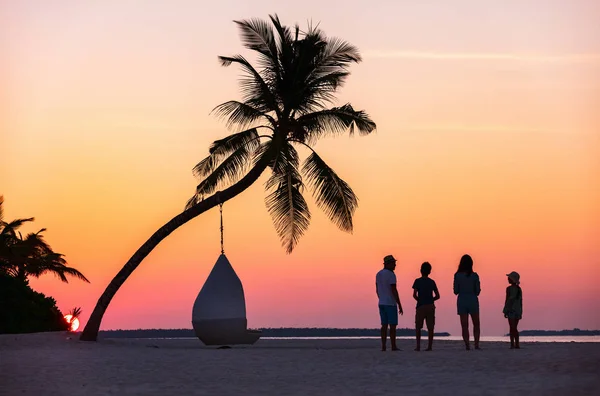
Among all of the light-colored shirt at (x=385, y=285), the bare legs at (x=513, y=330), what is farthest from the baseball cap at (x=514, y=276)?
the light-colored shirt at (x=385, y=285)

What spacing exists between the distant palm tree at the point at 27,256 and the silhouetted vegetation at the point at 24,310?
2.07ft

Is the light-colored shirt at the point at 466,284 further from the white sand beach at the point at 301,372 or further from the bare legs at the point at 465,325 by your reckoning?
the white sand beach at the point at 301,372

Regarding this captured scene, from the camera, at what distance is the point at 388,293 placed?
893 inches

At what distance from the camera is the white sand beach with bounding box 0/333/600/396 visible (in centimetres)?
1354

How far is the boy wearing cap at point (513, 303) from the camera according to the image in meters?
23.4

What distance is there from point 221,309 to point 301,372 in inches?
465

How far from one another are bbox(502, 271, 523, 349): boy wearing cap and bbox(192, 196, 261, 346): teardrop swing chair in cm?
829

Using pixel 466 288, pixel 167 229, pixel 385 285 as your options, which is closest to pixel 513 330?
pixel 466 288

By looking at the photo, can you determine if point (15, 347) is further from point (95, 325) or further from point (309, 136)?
point (309, 136)

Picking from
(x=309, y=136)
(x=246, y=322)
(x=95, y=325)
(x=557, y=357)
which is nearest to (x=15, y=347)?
(x=95, y=325)

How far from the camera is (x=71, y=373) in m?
16.3

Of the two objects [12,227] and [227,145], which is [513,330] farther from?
[12,227]

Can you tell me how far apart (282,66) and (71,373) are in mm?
15188

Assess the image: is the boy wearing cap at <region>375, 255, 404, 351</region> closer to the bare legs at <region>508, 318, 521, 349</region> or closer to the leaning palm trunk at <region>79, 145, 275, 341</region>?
the bare legs at <region>508, 318, 521, 349</region>
